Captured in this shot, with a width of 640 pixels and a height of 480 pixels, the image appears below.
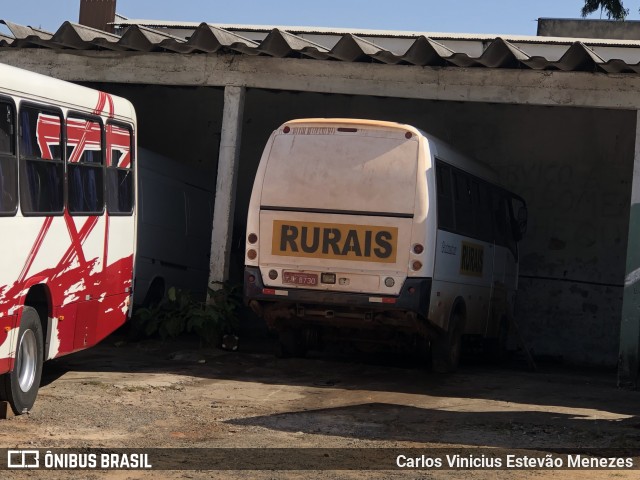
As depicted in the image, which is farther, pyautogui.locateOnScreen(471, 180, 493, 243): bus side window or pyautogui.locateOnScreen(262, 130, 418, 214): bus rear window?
pyautogui.locateOnScreen(471, 180, 493, 243): bus side window

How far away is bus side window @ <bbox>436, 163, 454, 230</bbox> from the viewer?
13828 mm

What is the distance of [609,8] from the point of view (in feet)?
145

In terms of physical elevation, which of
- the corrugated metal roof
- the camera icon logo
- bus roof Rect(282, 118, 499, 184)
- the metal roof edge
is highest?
the metal roof edge

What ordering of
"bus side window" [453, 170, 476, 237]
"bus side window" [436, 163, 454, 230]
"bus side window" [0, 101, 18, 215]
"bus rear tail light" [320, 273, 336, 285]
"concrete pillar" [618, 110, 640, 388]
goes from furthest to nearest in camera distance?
"bus side window" [453, 170, 476, 237] < "concrete pillar" [618, 110, 640, 388] < "bus side window" [436, 163, 454, 230] < "bus rear tail light" [320, 273, 336, 285] < "bus side window" [0, 101, 18, 215]

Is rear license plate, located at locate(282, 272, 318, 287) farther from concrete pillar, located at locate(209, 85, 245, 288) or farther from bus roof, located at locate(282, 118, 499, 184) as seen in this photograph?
concrete pillar, located at locate(209, 85, 245, 288)

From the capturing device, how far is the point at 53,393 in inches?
436

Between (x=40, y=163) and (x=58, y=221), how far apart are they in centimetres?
64

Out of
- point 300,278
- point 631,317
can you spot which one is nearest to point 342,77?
point 300,278

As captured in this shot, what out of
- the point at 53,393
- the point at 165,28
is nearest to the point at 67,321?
the point at 53,393

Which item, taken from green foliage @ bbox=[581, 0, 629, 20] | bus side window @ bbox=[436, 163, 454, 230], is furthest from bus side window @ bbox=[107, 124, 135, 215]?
green foliage @ bbox=[581, 0, 629, 20]

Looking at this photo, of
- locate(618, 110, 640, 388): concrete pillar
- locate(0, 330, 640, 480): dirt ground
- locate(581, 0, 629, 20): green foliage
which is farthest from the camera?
locate(581, 0, 629, 20): green foliage

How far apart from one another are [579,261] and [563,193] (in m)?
1.24

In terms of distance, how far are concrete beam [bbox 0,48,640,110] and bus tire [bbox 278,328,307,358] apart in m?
3.39

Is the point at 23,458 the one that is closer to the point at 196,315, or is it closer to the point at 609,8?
the point at 196,315
